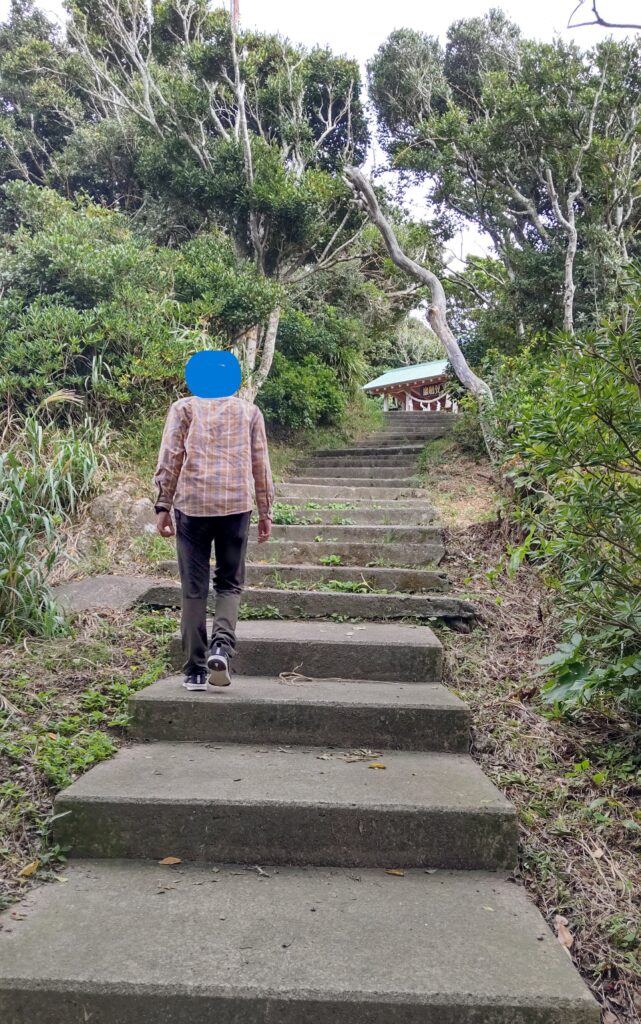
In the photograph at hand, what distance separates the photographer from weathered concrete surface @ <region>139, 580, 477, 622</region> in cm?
375

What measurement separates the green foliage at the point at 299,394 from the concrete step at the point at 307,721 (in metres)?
6.62

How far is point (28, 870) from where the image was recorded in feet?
6.24

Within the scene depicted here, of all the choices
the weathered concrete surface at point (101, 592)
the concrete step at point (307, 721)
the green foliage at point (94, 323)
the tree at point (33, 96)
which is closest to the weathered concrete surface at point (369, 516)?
the green foliage at point (94, 323)

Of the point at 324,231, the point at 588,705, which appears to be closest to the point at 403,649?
the point at 588,705

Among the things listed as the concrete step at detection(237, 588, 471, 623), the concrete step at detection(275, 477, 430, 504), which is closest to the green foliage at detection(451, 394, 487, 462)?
the concrete step at detection(275, 477, 430, 504)

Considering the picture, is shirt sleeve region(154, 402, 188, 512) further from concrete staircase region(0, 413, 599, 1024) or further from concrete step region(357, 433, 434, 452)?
concrete step region(357, 433, 434, 452)

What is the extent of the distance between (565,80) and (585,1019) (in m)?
9.50

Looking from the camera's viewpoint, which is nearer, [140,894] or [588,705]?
[140,894]

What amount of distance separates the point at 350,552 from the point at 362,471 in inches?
129

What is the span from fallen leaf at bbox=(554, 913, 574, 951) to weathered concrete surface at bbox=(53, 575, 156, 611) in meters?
2.66

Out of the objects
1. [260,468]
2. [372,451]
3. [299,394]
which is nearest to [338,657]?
[260,468]

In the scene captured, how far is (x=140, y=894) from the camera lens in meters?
1.84

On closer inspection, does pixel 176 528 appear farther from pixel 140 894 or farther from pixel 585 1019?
pixel 585 1019

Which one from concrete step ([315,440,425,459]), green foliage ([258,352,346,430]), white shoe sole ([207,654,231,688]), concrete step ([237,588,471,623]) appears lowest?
white shoe sole ([207,654,231,688])
